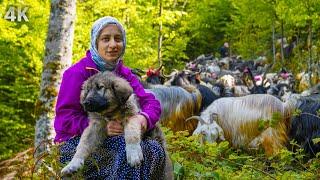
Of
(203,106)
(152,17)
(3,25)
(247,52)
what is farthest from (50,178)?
(247,52)

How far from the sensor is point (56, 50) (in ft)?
21.5

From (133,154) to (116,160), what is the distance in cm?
22

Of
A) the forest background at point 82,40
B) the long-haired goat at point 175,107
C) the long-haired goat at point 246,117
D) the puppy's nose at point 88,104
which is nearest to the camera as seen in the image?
the puppy's nose at point 88,104

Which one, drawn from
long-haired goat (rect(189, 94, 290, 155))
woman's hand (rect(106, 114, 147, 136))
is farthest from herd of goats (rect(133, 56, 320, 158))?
Result: woman's hand (rect(106, 114, 147, 136))

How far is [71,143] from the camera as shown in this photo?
385cm

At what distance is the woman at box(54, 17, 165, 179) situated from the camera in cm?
371

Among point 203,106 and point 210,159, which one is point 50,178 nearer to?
point 210,159

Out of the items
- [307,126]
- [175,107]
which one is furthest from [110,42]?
[175,107]

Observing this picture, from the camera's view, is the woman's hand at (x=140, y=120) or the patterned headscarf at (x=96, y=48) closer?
the woman's hand at (x=140, y=120)

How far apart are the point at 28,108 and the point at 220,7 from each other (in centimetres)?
2845

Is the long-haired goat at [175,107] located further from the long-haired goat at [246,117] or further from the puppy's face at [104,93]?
the puppy's face at [104,93]

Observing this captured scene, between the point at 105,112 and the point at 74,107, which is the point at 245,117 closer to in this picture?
the point at 74,107

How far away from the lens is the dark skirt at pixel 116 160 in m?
3.67

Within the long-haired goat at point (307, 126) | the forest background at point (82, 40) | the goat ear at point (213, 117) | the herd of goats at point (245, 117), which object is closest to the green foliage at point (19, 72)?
the forest background at point (82, 40)
